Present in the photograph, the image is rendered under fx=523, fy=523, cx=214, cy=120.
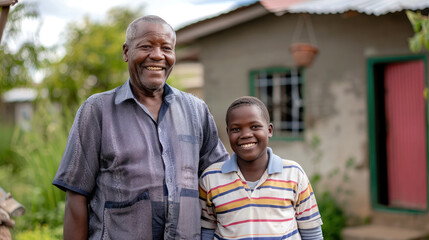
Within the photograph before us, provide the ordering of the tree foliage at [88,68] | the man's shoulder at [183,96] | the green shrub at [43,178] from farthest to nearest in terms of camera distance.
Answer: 1. the tree foliage at [88,68]
2. the green shrub at [43,178]
3. the man's shoulder at [183,96]

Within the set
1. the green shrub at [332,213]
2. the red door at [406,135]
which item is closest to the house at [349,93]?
the red door at [406,135]

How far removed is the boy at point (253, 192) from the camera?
235 centimetres

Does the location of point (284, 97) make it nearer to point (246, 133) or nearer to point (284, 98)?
point (284, 98)

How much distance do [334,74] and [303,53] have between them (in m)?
0.57

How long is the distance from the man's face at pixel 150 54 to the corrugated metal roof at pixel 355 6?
13.4ft

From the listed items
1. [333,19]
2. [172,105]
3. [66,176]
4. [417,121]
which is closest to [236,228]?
[172,105]

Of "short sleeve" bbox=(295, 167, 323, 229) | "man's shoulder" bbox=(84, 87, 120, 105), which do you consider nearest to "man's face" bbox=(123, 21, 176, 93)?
"man's shoulder" bbox=(84, 87, 120, 105)

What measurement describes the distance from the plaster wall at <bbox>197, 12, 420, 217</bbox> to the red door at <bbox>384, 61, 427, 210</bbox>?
11.9 inches

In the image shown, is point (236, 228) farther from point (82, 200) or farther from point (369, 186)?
point (369, 186)

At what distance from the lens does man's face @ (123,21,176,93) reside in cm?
228

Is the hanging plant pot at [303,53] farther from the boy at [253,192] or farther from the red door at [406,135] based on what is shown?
the boy at [253,192]

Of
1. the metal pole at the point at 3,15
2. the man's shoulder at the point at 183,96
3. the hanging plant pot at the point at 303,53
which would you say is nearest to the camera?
the man's shoulder at the point at 183,96

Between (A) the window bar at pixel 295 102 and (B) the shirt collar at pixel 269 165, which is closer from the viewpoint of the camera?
(B) the shirt collar at pixel 269 165

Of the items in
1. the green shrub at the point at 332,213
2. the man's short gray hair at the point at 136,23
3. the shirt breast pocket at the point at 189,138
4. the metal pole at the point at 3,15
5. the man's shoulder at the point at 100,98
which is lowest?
the green shrub at the point at 332,213
